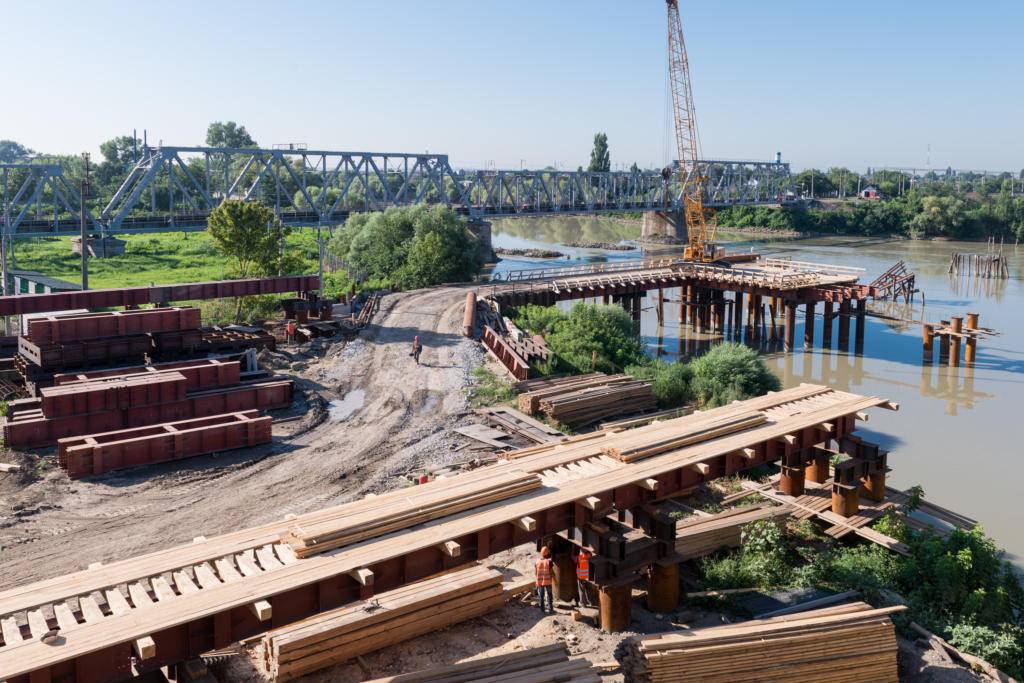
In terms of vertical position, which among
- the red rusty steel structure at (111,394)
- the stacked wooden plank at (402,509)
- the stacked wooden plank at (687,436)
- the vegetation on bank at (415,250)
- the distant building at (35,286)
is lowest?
the red rusty steel structure at (111,394)

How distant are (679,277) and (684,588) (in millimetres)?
38854

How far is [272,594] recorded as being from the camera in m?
11.5

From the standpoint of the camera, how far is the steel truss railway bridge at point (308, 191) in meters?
59.4

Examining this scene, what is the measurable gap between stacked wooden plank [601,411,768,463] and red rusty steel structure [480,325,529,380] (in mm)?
13634

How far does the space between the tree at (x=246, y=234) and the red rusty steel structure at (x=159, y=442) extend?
63.9ft

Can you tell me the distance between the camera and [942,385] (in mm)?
41000

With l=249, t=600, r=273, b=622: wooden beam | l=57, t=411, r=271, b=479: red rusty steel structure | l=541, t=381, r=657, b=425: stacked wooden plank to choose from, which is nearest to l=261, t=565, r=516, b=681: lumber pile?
l=249, t=600, r=273, b=622: wooden beam

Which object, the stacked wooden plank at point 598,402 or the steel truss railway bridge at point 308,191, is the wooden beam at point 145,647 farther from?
the steel truss railway bridge at point 308,191

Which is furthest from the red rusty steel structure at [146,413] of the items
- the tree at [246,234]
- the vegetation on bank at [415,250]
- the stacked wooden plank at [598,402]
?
the vegetation on bank at [415,250]

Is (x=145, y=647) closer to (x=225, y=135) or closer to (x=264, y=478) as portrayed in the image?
(x=264, y=478)

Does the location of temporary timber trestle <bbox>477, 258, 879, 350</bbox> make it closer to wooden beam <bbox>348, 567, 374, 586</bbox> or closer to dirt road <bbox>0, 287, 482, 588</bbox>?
dirt road <bbox>0, 287, 482, 588</bbox>

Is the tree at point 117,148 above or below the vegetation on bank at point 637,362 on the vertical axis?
above

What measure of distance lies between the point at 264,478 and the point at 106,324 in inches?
494

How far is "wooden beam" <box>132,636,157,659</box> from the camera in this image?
10.2m
